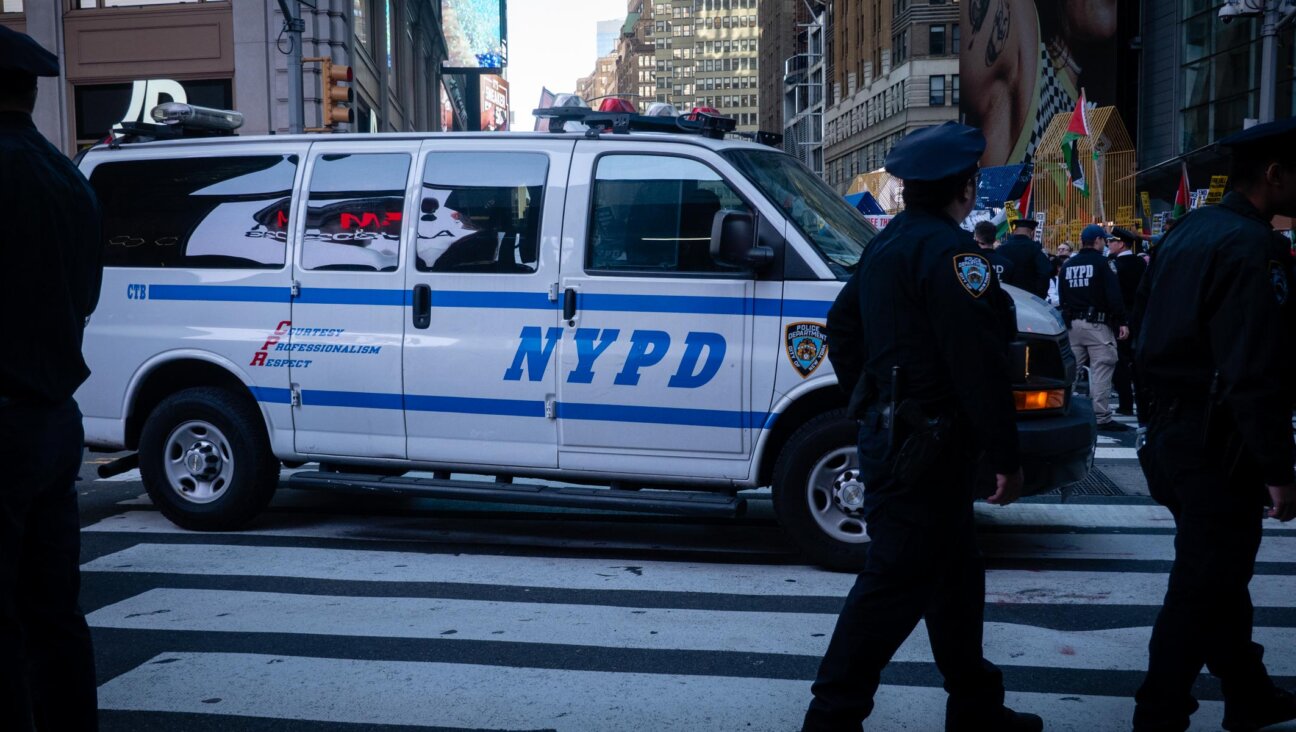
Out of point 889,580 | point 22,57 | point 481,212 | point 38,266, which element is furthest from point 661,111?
point 38,266

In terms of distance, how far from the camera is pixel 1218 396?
3.60m

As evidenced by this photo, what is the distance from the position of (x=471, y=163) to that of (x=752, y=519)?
2.73 metres

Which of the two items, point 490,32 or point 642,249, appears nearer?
point 642,249

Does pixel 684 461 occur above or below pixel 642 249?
below

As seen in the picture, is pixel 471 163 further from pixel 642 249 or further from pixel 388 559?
pixel 388 559

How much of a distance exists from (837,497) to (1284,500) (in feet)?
9.24

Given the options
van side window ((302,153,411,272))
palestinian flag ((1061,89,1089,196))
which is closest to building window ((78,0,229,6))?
palestinian flag ((1061,89,1089,196))

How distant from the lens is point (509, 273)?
6684mm

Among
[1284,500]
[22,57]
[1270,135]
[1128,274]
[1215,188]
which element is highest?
[1215,188]

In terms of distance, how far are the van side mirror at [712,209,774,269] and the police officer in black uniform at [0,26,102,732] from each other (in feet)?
10.6

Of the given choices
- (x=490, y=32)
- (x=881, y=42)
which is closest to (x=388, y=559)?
(x=490, y=32)

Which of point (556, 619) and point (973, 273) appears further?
point (556, 619)

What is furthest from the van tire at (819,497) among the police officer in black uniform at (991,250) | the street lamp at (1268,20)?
the street lamp at (1268,20)

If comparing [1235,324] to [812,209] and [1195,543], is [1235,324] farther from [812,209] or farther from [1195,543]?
[812,209]
